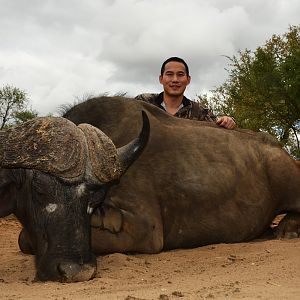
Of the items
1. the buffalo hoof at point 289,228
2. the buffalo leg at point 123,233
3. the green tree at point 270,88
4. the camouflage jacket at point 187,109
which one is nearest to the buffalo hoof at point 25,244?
the buffalo leg at point 123,233

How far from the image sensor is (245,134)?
693cm

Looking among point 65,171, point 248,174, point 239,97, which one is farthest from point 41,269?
point 239,97

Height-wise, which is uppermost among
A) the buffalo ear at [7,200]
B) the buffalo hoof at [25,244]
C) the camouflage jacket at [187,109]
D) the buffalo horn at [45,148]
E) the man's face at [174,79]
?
the man's face at [174,79]

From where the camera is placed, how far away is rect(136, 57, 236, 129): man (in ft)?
25.6

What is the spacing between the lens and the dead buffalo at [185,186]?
17.7 feet

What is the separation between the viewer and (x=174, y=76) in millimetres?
7812

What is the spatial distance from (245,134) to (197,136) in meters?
0.84

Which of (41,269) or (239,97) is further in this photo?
(239,97)

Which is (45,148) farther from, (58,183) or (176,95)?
(176,95)

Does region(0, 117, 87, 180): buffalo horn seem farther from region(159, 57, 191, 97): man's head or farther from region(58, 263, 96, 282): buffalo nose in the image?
region(159, 57, 191, 97): man's head

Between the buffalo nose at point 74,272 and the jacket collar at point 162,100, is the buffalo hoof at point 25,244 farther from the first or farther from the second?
the jacket collar at point 162,100

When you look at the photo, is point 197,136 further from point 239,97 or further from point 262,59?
point 239,97

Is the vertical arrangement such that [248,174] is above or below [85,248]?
above

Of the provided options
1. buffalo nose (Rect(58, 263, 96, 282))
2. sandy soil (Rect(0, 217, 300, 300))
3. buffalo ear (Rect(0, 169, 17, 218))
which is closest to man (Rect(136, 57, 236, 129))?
sandy soil (Rect(0, 217, 300, 300))
